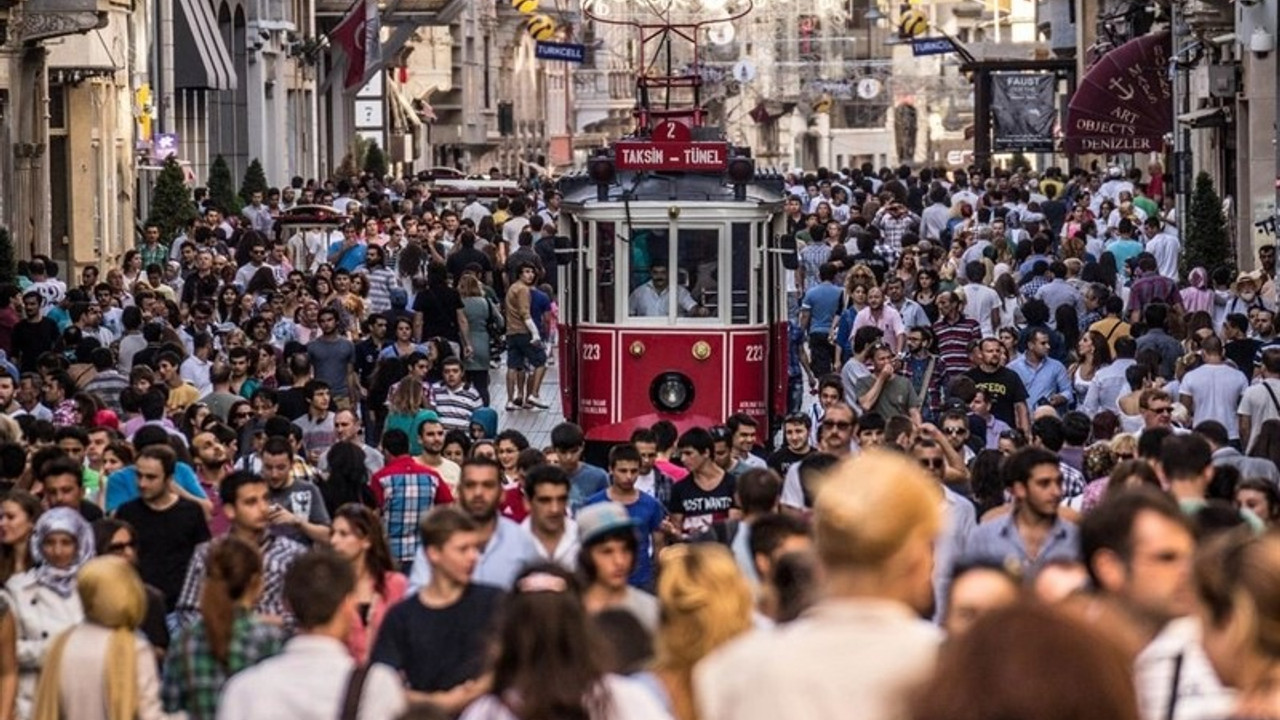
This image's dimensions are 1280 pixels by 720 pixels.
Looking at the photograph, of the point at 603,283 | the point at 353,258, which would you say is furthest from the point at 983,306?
the point at 353,258

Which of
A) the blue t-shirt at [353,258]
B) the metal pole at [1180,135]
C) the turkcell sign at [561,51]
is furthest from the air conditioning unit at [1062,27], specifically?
the blue t-shirt at [353,258]

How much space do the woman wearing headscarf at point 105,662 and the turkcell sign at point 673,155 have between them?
14.1 m

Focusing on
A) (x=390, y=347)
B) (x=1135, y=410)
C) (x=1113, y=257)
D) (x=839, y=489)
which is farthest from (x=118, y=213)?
(x=839, y=489)

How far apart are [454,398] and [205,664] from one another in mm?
11907

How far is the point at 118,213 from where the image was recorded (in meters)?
44.8

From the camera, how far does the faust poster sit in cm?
6656

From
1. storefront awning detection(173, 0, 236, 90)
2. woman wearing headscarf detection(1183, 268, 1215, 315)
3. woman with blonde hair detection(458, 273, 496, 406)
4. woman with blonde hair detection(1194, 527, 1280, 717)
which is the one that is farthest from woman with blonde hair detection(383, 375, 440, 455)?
storefront awning detection(173, 0, 236, 90)

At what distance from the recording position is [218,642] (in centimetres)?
1016

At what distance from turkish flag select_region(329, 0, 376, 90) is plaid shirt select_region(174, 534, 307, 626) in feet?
172

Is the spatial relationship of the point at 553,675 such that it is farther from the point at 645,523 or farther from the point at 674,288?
the point at 674,288

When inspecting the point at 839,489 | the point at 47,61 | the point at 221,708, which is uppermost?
the point at 47,61

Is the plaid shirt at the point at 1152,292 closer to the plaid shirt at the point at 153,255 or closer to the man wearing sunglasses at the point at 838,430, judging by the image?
the man wearing sunglasses at the point at 838,430

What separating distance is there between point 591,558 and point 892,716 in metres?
4.22

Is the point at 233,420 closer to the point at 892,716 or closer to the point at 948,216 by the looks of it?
the point at 892,716
